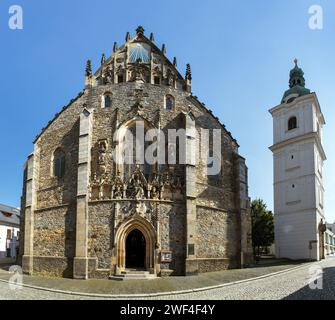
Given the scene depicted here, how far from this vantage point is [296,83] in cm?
3794

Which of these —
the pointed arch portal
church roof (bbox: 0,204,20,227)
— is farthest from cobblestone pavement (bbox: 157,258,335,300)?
church roof (bbox: 0,204,20,227)

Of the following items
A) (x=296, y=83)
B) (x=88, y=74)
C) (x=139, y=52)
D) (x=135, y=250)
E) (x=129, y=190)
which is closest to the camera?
(x=129, y=190)

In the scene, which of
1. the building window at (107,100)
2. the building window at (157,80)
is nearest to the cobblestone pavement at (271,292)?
the building window at (107,100)

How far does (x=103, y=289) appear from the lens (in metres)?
14.9

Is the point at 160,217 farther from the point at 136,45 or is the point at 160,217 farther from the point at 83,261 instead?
the point at 136,45

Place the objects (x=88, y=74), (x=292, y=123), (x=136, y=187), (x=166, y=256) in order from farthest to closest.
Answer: (x=292, y=123)
(x=88, y=74)
(x=136, y=187)
(x=166, y=256)

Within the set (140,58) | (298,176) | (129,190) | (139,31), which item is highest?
(139,31)

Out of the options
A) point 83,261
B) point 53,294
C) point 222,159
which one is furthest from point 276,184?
point 53,294

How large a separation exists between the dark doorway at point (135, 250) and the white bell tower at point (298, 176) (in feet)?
59.5

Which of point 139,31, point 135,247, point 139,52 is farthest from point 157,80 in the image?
point 135,247

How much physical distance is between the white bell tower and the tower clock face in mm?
18027

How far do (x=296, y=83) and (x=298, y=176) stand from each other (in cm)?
1184

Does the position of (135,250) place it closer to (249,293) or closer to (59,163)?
(59,163)
